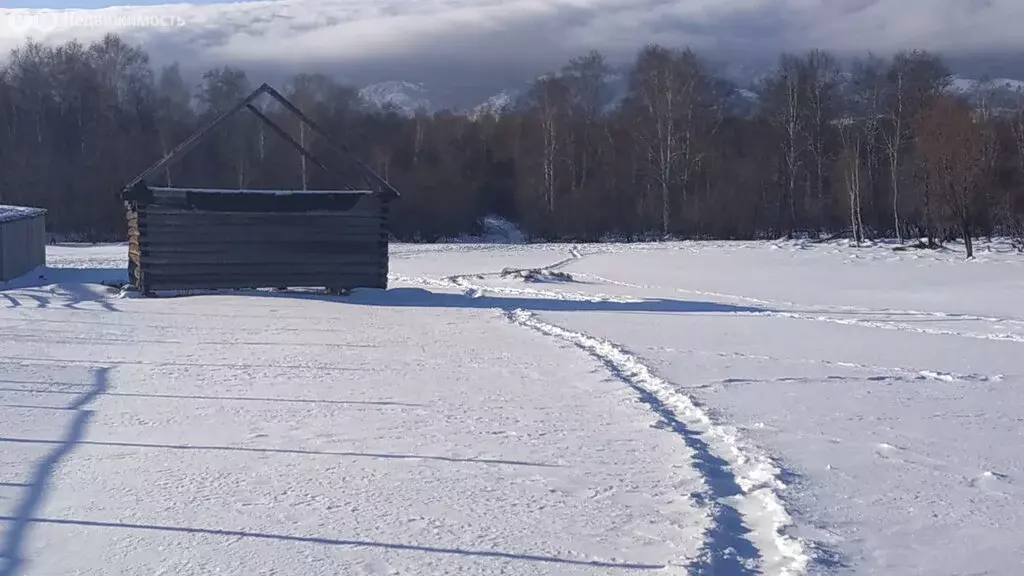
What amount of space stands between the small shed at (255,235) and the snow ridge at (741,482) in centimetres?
1148

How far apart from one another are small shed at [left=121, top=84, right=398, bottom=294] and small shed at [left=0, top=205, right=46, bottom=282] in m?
6.47

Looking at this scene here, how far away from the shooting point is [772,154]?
6300 centimetres

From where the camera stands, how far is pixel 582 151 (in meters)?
64.4

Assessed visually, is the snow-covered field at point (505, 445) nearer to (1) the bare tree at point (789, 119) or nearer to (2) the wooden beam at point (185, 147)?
(2) the wooden beam at point (185, 147)

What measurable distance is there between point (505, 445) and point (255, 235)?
15.6 meters

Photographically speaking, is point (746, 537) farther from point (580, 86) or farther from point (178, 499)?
point (580, 86)

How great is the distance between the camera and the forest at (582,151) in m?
57.5

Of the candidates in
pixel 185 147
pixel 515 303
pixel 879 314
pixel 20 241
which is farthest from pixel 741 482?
pixel 20 241

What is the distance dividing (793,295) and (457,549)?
21211mm

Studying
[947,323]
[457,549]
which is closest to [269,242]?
[947,323]

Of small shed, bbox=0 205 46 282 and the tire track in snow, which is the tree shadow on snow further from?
small shed, bbox=0 205 46 282

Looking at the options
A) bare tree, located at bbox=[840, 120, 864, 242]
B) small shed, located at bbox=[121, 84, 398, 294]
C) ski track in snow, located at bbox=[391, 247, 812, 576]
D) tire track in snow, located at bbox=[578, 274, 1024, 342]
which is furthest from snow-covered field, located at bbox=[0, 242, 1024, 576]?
bare tree, located at bbox=[840, 120, 864, 242]

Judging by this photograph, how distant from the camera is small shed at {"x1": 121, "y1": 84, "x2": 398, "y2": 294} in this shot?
73.9 ft

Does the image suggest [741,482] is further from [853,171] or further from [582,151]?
[582,151]
